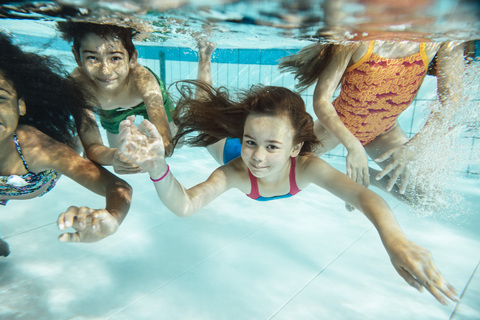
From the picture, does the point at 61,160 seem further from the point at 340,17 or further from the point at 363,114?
the point at 363,114

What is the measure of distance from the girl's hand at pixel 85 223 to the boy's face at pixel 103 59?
1.33 meters

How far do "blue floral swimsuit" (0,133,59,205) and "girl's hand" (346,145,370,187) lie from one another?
6.90ft

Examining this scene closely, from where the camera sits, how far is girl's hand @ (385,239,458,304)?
4.38 ft

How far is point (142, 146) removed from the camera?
5.15 feet

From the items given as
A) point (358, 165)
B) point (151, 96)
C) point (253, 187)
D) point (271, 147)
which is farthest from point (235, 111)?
A: point (358, 165)

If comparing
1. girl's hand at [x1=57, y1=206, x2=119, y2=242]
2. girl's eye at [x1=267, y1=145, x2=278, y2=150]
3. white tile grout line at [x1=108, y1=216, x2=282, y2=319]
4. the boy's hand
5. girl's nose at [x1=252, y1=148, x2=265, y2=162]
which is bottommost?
white tile grout line at [x1=108, y1=216, x2=282, y2=319]

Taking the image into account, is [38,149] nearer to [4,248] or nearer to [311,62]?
[4,248]

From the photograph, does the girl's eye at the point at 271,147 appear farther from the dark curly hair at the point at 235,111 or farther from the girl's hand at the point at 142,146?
the girl's hand at the point at 142,146

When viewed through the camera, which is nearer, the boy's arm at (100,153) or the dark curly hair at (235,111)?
the boy's arm at (100,153)

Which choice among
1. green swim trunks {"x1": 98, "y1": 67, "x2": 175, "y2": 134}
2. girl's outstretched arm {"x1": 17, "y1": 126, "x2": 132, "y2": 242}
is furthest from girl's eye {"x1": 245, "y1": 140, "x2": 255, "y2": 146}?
green swim trunks {"x1": 98, "y1": 67, "x2": 175, "y2": 134}

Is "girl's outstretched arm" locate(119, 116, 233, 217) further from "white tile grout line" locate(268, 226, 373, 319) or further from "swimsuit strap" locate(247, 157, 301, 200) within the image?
"white tile grout line" locate(268, 226, 373, 319)

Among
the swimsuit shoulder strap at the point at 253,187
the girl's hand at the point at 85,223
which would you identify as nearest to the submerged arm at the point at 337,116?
the swimsuit shoulder strap at the point at 253,187

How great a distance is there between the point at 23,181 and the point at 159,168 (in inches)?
42.3

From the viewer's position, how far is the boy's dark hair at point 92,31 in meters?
2.39
